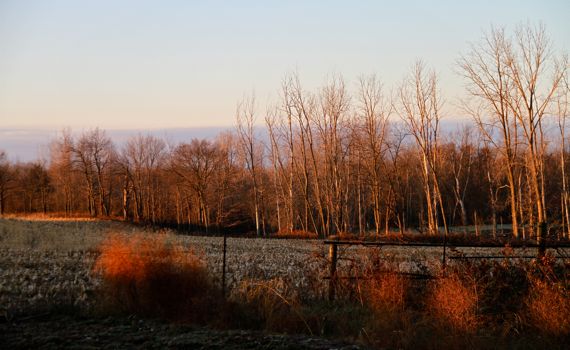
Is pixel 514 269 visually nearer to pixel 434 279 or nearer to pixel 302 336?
pixel 434 279

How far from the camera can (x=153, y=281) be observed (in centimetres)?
1111

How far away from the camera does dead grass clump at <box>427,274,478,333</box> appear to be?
9703 millimetres

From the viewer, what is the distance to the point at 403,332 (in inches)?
365

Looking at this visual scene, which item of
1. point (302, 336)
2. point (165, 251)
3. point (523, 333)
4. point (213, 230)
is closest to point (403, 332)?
point (302, 336)

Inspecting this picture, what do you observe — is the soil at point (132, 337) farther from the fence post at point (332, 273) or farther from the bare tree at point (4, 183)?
the bare tree at point (4, 183)

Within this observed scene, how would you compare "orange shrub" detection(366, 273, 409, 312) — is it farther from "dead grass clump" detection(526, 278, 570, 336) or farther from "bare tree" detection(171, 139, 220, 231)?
"bare tree" detection(171, 139, 220, 231)

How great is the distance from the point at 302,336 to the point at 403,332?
1763 mm

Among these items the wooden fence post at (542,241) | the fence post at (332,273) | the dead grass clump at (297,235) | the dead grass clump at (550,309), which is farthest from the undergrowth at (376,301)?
the dead grass clump at (297,235)

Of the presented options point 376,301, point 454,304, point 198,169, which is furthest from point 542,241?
point 198,169

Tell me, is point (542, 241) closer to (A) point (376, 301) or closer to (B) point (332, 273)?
(A) point (376, 301)

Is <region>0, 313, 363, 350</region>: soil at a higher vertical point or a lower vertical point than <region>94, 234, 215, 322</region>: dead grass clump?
lower

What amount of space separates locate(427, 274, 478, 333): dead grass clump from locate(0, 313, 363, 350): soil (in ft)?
7.46

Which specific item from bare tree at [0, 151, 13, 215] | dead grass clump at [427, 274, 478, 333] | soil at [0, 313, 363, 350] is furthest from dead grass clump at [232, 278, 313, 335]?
bare tree at [0, 151, 13, 215]

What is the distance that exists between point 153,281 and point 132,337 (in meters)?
2.12
